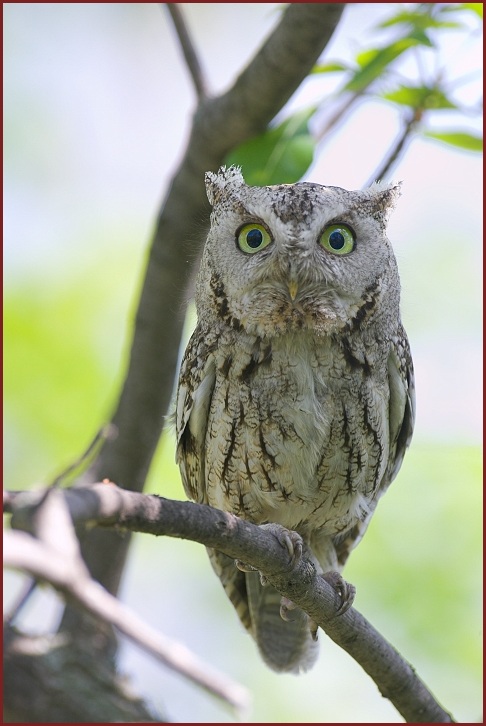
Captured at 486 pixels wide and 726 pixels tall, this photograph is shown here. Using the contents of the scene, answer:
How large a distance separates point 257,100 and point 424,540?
3192 mm

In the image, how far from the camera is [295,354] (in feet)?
8.53

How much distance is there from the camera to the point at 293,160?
2875 millimetres

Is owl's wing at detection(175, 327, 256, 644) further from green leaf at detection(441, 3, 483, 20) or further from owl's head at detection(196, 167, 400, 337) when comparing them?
green leaf at detection(441, 3, 483, 20)

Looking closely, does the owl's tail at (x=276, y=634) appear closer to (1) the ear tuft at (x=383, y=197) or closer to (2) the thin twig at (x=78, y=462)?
(1) the ear tuft at (x=383, y=197)

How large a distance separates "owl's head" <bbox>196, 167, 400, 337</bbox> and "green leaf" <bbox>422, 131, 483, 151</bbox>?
0.55m

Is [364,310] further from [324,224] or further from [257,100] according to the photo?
[257,100]

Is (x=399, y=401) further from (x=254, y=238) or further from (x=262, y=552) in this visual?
(x=262, y=552)

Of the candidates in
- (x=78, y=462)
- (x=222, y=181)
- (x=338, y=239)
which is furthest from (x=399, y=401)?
(x=78, y=462)

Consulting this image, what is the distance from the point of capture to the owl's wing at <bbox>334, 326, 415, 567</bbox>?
284 centimetres

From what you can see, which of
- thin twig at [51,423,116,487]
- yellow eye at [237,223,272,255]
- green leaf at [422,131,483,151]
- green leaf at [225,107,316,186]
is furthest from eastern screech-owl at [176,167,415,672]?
thin twig at [51,423,116,487]

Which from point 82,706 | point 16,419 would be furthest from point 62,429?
point 82,706

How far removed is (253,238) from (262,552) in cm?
98

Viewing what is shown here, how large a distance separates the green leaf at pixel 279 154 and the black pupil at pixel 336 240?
268 mm

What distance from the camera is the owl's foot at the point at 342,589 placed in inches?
99.2
